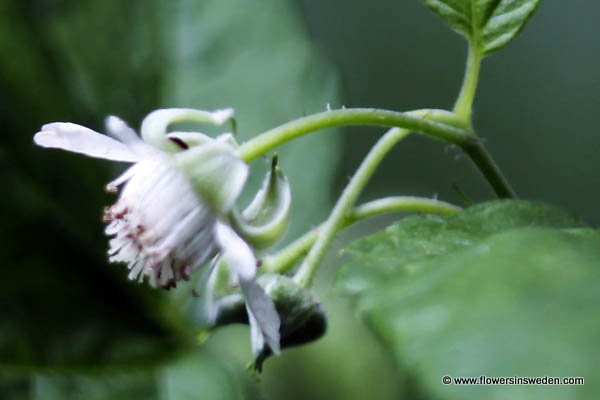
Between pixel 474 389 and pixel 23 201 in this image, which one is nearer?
pixel 474 389

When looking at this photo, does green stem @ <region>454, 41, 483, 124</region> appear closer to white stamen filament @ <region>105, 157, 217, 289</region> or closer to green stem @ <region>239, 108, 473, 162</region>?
green stem @ <region>239, 108, 473, 162</region>

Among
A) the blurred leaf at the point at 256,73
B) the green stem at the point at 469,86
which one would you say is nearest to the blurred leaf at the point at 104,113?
the blurred leaf at the point at 256,73

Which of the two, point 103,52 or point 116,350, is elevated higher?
point 103,52

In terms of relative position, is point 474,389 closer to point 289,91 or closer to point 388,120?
point 388,120

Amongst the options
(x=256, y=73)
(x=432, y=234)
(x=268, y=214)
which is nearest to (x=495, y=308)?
(x=432, y=234)

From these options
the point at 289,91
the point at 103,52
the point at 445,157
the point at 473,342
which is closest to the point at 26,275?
the point at 103,52

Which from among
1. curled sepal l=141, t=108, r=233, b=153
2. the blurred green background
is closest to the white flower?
curled sepal l=141, t=108, r=233, b=153

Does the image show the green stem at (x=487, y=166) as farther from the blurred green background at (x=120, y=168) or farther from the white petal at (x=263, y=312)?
the blurred green background at (x=120, y=168)

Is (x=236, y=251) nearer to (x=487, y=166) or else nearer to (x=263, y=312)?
(x=263, y=312)
